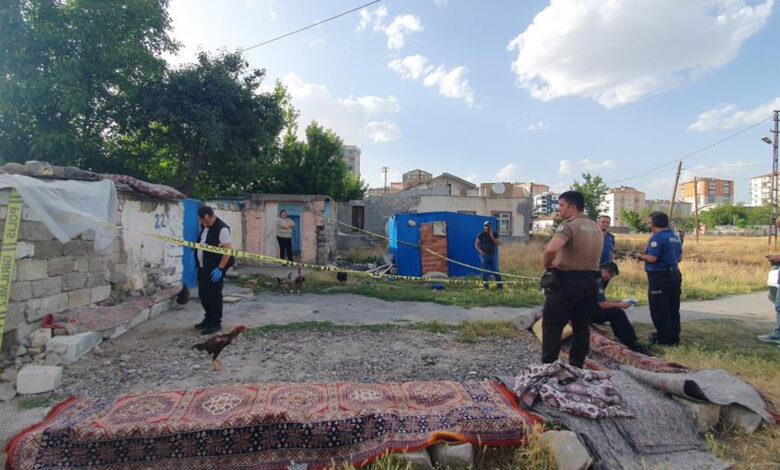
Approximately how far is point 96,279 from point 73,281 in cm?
44

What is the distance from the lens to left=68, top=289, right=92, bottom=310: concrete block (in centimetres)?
497

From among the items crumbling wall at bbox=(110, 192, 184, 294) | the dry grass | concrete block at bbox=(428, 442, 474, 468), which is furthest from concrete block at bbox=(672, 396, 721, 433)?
crumbling wall at bbox=(110, 192, 184, 294)

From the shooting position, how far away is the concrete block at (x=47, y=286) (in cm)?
443

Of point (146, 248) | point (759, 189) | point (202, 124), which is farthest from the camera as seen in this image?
point (759, 189)

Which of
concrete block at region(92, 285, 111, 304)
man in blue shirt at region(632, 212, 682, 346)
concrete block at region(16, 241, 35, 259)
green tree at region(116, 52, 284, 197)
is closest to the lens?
concrete block at region(16, 241, 35, 259)

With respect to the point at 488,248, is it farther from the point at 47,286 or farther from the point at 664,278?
the point at 47,286

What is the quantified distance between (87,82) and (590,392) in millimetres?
13984

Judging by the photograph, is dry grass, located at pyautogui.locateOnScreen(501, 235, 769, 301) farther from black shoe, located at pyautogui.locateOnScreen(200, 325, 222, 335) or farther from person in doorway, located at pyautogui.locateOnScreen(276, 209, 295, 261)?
black shoe, located at pyautogui.locateOnScreen(200, 325, 222, 335)

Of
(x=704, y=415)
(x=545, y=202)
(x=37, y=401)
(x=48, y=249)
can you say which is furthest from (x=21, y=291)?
(x=545, y=202)

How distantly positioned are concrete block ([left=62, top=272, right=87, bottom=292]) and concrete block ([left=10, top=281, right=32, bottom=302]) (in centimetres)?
52

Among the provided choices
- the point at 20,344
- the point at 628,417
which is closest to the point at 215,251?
the point at 20,344

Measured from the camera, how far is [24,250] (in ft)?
14.1

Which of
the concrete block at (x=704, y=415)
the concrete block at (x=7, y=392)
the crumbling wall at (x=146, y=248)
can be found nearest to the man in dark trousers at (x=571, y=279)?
the concrete block at (x=704, y=415)

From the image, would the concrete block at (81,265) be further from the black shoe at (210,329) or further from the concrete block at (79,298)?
the black shoe at (210,329)
